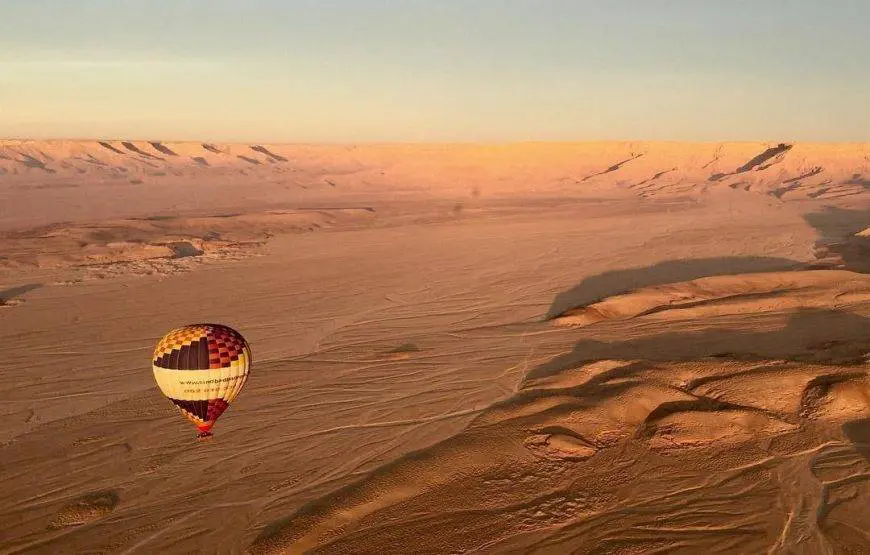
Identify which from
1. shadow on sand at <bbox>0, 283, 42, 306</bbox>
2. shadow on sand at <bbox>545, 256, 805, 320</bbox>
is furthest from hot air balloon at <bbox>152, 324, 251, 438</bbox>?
shadow on sand at <bbox>0, 283, 42, 306</bbox>

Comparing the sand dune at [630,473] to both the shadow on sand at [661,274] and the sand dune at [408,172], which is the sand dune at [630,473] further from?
the sand dune at [408,172]

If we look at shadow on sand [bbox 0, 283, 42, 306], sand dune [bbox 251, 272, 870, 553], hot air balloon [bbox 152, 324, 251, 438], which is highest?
hot air balloon [bbox 152, 324, 251, 438]

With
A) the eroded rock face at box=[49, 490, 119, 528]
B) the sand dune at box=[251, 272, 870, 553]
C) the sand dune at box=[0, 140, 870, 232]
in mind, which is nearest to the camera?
the sand dune at box=[251, 272, 870, 553]

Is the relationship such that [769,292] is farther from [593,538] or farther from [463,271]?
[593,538]

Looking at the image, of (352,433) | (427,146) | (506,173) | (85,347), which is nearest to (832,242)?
(352,433)

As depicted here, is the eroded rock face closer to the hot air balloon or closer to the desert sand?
Result: the desert sand

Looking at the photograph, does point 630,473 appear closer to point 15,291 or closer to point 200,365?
point 200,365
